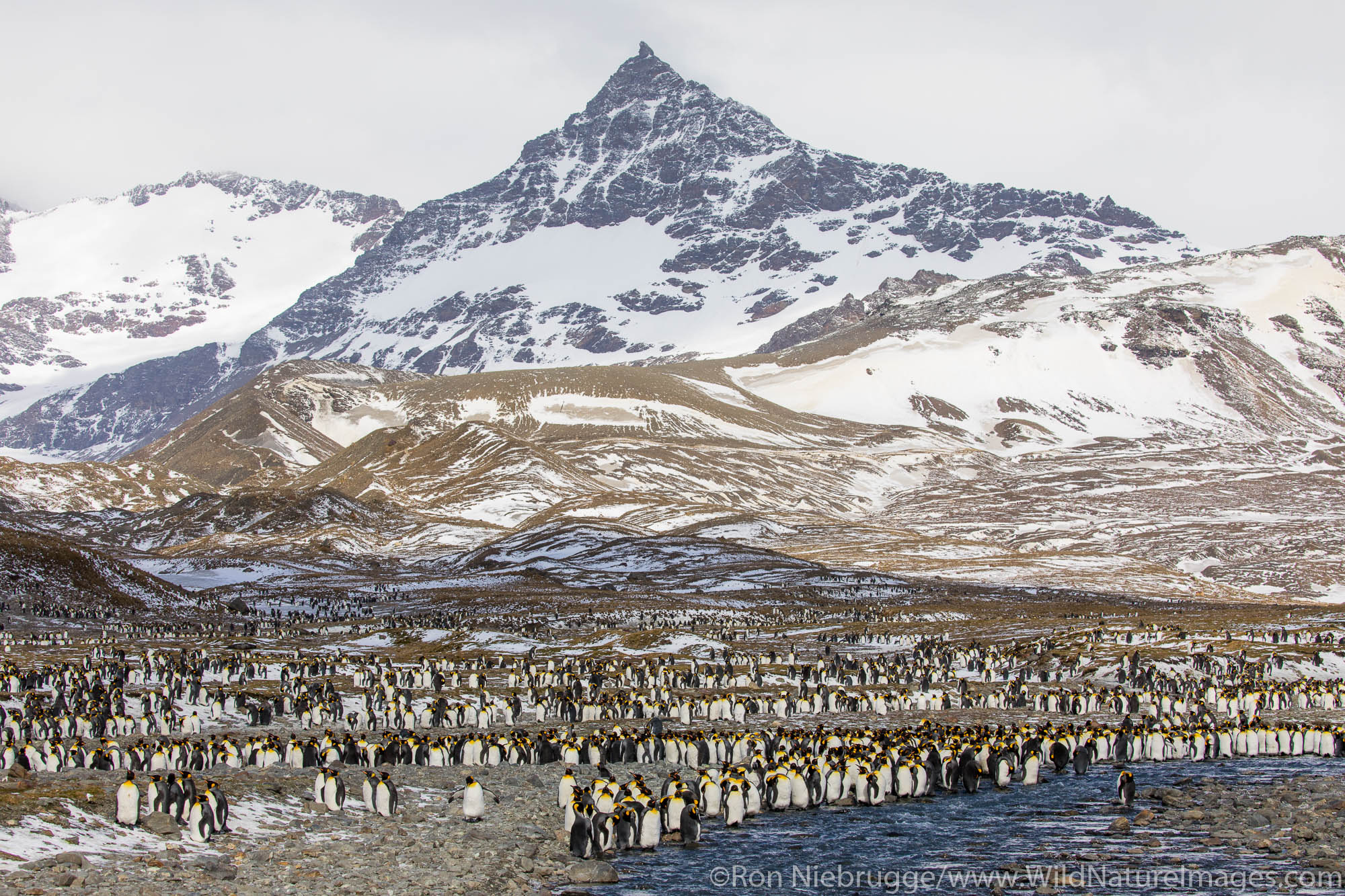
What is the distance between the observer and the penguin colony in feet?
72.1

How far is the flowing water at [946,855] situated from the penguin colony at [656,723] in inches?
36.1

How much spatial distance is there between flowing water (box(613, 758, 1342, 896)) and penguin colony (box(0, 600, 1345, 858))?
0.92 metres

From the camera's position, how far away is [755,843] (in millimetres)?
20188

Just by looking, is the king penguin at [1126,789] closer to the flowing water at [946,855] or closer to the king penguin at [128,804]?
the flowing water at [946,855]

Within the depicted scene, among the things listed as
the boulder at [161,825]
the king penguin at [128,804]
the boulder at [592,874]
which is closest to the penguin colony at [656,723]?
the king penguin at [128,804]

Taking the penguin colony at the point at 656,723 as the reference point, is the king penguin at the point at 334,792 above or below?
above

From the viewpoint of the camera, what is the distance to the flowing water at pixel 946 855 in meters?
17.1

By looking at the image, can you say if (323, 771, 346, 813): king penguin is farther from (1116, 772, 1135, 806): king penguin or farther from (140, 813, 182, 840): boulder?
(1116, 772, 1135, 806): king penguin

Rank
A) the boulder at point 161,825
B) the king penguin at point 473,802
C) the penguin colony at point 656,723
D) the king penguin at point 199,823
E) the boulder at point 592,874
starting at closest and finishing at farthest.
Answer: the boulder at point 592,874 → the boulder at point 161,825 → the king penguin at point 199,823 → the king penguin at point 473,802 → the penguin colony at point 656,723

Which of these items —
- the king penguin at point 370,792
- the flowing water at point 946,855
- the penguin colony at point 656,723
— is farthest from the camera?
the penguin colony at point 656,723

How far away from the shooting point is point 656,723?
1287 inches

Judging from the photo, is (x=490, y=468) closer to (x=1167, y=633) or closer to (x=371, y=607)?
(x=371, y=607)

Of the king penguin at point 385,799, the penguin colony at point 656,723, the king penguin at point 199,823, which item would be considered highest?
the king penguin at point 199,823

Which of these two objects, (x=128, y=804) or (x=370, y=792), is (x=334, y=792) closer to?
(x=370, y=792)
